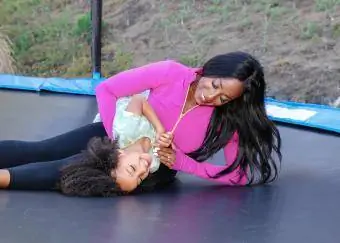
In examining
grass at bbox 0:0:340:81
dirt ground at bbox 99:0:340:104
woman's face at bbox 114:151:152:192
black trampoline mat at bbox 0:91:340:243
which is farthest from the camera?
grass at bbox 0:0:340:81

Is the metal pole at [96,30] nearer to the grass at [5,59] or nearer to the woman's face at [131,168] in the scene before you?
the grass at [5,59]

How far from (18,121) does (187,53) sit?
6.75 feet

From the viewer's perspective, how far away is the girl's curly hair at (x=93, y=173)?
1.61 m

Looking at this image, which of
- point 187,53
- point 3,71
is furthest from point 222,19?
point 3,71

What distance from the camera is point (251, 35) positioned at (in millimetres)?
4344

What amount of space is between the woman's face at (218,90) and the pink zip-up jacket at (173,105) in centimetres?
10

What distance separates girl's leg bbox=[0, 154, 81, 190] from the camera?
1.62 m

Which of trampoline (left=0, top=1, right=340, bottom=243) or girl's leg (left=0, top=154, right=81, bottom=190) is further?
girl's leg (left=0, top=154, right=81, bottom=190)

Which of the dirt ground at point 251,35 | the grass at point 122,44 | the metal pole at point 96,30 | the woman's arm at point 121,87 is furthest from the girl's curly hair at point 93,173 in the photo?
the grass at point 122,44

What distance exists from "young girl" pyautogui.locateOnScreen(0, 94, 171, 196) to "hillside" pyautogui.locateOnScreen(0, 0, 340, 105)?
2.10m

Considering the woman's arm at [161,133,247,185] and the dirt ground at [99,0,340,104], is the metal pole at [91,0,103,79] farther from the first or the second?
the woman's arm at [161,133,247,185]

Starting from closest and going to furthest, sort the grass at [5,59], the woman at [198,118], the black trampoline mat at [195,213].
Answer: the black trampoline mat at [195,213] < the woman at [198,118] < the grass at [5,59]

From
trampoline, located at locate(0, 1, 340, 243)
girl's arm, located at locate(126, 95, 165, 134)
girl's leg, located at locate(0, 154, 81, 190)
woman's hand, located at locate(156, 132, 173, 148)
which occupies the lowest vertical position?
trampoline, located at locate(0, 1, 340, 243)

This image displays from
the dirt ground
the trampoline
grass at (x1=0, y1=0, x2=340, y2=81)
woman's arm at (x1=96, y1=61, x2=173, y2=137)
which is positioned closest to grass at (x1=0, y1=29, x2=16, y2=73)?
grass at (x1=0, y1=0, x2=340, y2=81)
